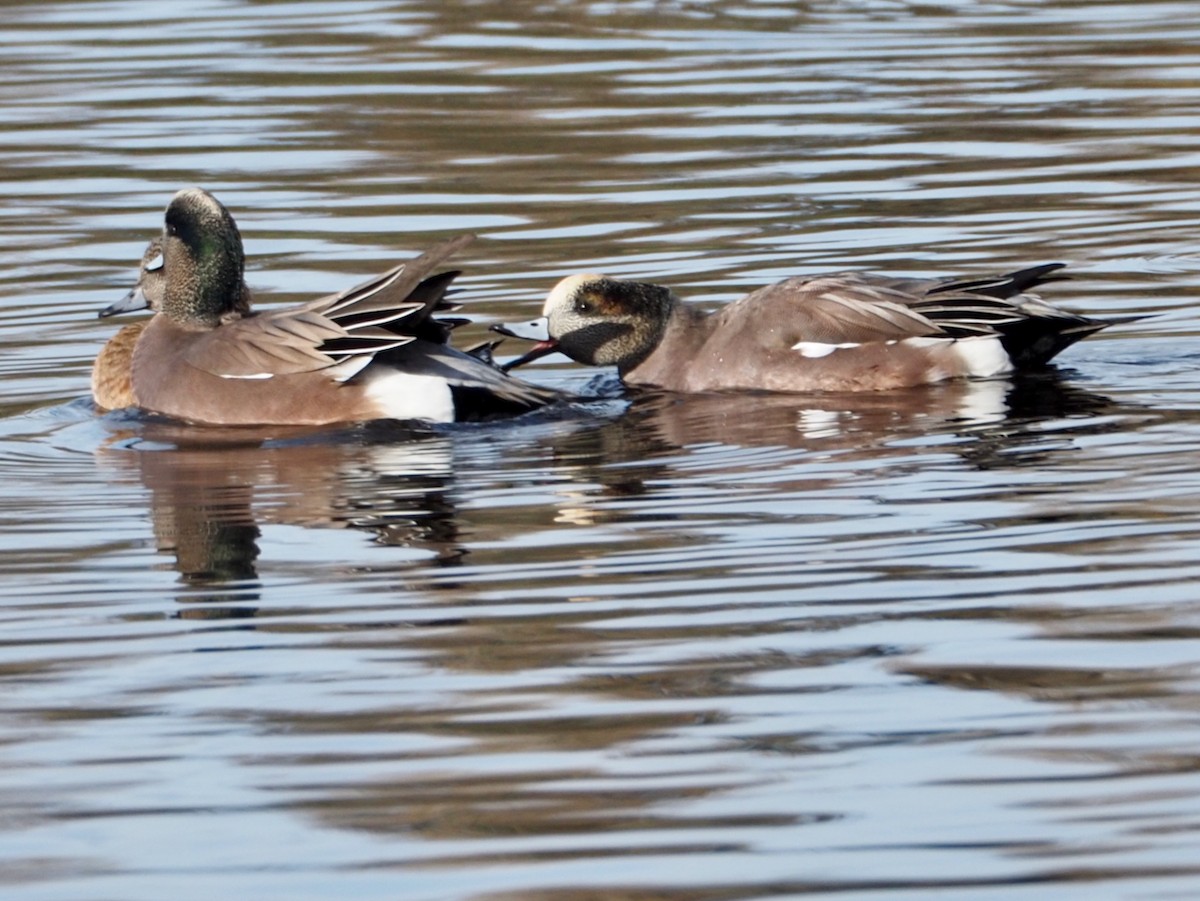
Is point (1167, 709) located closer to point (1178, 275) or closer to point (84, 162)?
point (1178, 275)

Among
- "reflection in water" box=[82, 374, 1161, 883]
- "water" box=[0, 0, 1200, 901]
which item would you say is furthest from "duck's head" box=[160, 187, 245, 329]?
"reflection in water" box=[82, 374, 1161, 883]

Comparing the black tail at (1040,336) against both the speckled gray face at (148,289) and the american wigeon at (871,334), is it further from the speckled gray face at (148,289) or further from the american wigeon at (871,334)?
the speckled gray face at (148,289)

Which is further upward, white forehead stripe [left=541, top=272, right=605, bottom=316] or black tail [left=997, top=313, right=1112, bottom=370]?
white forehead stripe [left=541, top=272, right=605, bottom=316]

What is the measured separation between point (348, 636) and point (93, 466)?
8.80 feet

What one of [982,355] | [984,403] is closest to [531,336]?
[982,355]

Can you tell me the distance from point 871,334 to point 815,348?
0.21 meters

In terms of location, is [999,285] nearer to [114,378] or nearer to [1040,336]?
[1040,336]

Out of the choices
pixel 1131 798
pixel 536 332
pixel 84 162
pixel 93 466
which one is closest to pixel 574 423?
pixel 536 332

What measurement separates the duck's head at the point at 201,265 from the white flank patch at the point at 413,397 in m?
1.05

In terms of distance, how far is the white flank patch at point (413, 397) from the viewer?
26.1 feet

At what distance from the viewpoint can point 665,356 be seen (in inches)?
352

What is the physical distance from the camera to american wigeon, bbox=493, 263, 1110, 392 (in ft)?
27.5

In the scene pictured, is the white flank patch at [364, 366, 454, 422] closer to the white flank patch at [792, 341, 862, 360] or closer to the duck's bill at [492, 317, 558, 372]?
the duck's bill at [492, 317, 558, 372]

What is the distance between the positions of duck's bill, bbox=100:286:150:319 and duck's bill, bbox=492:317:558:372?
55.5 inches
